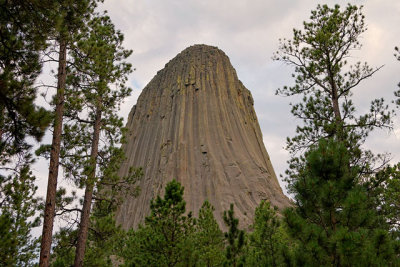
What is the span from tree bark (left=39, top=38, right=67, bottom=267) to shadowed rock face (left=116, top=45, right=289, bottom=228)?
24217 millimetres

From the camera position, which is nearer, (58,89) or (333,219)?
(333,219)

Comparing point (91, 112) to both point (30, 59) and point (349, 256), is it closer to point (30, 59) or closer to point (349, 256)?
point (30, 59)

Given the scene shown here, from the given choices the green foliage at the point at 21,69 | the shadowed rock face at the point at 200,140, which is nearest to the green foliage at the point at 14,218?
the green foliage at the point at 21,69

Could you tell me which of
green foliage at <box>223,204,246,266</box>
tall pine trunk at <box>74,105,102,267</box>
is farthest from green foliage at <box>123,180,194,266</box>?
tall pine trunk at <box>74,105,102,267</box>

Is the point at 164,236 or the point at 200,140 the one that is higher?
the point at 200,140

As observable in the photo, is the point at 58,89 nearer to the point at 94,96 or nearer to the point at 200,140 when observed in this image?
the point at 94,96

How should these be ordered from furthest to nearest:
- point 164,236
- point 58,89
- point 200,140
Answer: point 200,140 → point 164,236 → point 58,89

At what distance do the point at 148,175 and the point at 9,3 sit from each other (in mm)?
34987

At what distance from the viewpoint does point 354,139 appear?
11.3m

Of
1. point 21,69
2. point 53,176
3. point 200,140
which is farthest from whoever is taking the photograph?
point 200,140

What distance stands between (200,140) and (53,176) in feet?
109

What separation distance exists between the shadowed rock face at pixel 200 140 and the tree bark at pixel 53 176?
79.5 ft

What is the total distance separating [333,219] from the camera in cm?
618

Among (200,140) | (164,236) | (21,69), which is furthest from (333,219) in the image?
(200,140)
